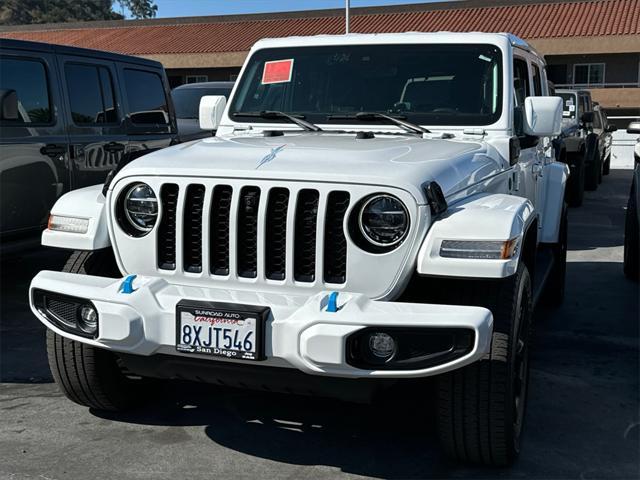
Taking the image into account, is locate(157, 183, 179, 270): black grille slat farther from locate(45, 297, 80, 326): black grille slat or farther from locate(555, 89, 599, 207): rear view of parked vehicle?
locate(555, 89, 599, 207): rear view of parked vehicle

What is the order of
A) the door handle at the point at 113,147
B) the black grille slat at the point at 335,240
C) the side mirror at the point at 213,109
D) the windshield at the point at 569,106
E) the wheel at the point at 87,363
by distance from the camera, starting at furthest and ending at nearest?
1. the windshield at the point at 569,106
2. the door handle at the point at 113,147
3. the side mirror at the point at 213,109
4. the wheel at the point at 87,363
5. the black grille slat at the point at 335,240

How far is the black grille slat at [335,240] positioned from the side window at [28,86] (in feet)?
11.5

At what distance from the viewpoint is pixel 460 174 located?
3.31 meters

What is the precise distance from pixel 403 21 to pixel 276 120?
2577 centimetres

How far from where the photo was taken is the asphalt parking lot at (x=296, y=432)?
10.6ft

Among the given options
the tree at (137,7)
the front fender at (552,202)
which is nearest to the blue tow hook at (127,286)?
the front fender at (552,202)

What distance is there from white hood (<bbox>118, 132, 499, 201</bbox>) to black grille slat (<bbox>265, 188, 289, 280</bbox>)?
0.29 ft

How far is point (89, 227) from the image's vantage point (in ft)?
10.9

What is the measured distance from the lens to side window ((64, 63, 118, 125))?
20.0 feet

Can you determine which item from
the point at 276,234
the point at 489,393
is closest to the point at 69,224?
the point at 276,234

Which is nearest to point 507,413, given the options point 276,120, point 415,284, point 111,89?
point 415,284

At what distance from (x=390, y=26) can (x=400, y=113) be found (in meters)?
25.6

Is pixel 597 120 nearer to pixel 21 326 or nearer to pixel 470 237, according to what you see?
pixel 21 326

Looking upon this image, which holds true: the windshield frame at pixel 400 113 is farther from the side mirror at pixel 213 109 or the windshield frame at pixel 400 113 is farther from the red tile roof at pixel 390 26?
the red tile roof at pixel 390 26
